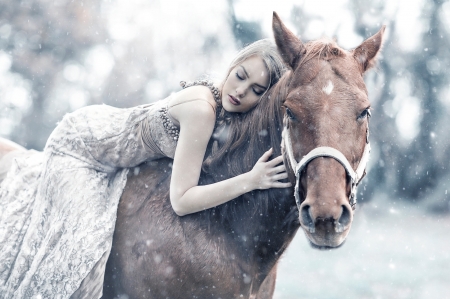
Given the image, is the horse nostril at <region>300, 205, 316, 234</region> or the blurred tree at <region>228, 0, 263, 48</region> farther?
the blurred tree at <region>228, 0, 263, 48</region>

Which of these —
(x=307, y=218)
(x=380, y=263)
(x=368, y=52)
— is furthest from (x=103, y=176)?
(x=380, y=263)

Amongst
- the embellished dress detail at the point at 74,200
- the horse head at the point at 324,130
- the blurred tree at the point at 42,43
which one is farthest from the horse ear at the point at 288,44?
the blurred tree at the point at 42,43

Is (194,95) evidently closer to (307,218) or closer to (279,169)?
(279,169)

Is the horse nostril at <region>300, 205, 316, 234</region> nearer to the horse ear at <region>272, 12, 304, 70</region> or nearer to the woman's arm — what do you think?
the woman's arm

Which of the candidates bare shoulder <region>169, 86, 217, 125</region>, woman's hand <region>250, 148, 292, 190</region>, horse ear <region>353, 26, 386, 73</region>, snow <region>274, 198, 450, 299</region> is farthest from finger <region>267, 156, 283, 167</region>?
snow <region>274, 198, 450, 299</region>

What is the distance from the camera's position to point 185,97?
2.25m

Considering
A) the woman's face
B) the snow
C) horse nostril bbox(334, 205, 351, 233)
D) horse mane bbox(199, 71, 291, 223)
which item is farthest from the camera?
the snow

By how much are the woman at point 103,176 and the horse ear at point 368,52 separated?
0.39 meters

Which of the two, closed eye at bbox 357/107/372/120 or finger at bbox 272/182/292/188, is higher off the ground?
closed eye at bbox 357/107/372/120

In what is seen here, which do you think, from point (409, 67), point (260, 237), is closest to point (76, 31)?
point (409, 67)

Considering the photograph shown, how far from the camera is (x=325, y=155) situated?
1776mm

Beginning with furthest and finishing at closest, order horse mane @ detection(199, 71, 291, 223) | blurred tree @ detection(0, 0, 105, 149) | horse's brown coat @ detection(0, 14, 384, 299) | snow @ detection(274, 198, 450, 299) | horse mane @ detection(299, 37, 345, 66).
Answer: blurred tree @ detection(0, 0, 105, 149), snow @ detection(274, 198, 450, 299), horse mane @ detection(199, 71, 291, 223), horse mane @ detection(299, 37, 345, 66), horse's brown coat @ detection(0, 14, 384, 299)

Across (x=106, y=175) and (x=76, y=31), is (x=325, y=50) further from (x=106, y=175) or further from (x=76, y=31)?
(x=76, y=31)

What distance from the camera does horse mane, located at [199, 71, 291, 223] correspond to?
85.0 inches
